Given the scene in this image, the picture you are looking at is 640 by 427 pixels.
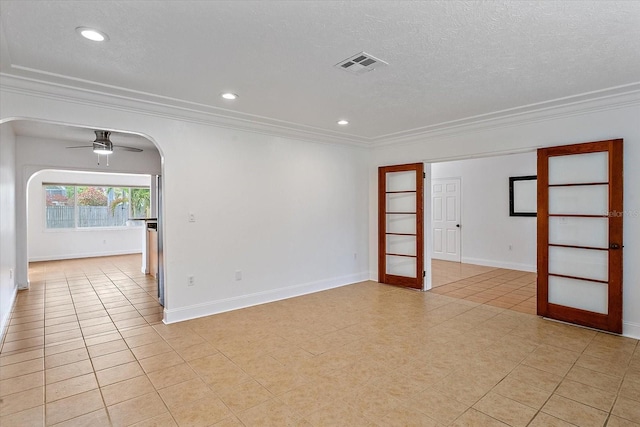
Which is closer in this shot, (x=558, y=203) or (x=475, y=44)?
(x=475, y=44)

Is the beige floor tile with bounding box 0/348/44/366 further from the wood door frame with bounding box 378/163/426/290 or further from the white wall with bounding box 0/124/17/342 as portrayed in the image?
the wood door frame with bounding box 378/163/426/290

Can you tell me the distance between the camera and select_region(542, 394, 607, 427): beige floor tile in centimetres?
219

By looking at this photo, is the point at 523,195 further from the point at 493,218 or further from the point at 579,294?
the point at 579,294

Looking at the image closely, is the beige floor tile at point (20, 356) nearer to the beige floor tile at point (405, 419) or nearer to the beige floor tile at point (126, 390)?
the beige floor tile at point (126, 390)

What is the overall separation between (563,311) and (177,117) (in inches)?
206

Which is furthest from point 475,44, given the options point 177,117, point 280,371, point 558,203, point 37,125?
point 37,125

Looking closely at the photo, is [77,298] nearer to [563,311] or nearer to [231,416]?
[231,416]

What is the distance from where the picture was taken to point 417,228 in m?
5.60

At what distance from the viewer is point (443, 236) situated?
8789 millimetres

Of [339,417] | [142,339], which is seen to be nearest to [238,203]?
[142,339]

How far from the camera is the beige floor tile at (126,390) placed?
97.4 inches

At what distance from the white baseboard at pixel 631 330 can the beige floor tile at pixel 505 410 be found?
2206 millimetres

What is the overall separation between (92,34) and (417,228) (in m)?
4.81

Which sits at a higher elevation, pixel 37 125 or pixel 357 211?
pixel 37 125
